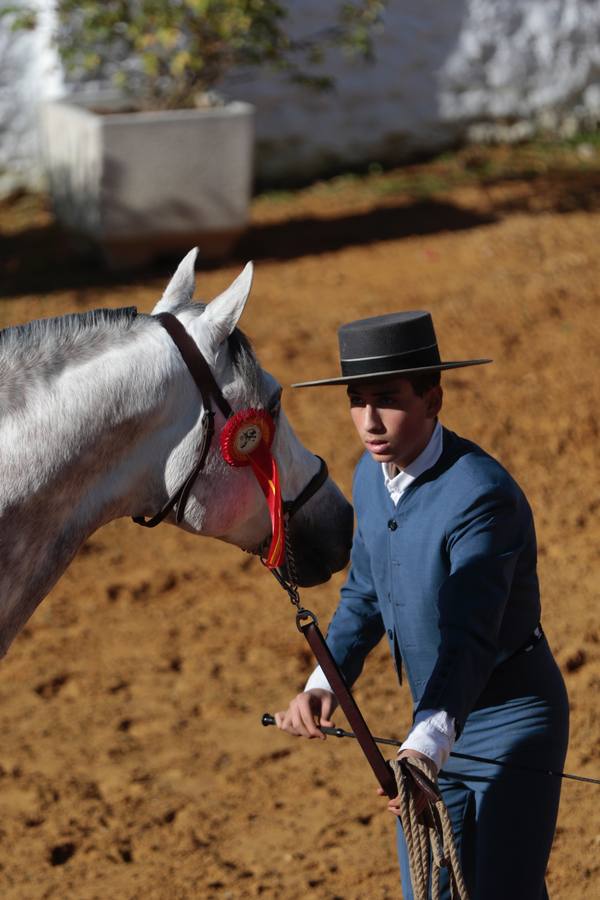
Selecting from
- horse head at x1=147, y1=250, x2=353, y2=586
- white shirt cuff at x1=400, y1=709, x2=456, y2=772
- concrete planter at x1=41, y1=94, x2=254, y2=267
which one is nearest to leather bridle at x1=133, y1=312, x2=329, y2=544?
horse head at x1=147, y1=250, x2=353, y2=586

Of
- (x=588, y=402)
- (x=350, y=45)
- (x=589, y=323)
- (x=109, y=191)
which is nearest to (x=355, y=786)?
(x=588, y=402)

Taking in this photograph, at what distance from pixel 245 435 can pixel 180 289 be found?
1.26 ft

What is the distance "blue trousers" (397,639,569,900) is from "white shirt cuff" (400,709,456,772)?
437 mm

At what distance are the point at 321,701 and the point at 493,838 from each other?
0.49 m

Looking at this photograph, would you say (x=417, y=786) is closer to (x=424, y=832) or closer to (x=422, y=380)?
(x=424, y=832)

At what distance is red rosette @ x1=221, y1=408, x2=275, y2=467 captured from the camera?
2539 millimetres

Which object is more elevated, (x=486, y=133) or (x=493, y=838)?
(x=493, y=838)

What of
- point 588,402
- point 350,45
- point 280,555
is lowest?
point 588,402

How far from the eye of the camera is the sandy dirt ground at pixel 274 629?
168 inches

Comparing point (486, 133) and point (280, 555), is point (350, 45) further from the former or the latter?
point (280, 555)

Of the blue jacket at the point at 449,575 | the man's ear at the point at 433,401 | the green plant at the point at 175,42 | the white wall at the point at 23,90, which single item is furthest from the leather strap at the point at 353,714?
the white wall at the point at 23,90

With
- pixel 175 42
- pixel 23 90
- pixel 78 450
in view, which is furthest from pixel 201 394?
pixel 23 90

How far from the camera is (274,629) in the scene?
19.2ft

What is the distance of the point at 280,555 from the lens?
272cm
